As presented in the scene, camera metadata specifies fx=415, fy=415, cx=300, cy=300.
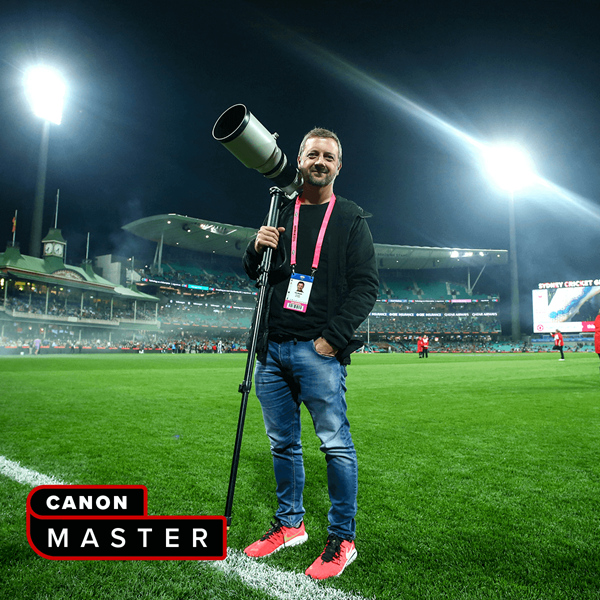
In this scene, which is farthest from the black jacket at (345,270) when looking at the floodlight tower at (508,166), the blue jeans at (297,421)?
the floodlight tower at (508,166)

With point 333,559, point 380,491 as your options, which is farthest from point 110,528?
point 380,491

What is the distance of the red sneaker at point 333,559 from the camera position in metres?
2.00

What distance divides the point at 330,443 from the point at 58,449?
3.32 meters

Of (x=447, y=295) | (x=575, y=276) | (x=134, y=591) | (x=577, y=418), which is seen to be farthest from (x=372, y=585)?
(x=575, y=276)

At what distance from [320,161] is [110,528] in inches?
81.1

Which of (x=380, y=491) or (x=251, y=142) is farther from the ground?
(x=251, y=142)

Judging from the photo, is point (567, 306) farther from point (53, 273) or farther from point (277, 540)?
point (53, 273)

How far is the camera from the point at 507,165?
1601 inches

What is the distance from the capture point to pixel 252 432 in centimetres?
516

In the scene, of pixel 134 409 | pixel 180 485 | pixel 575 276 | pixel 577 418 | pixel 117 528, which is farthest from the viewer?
pixel 575 276

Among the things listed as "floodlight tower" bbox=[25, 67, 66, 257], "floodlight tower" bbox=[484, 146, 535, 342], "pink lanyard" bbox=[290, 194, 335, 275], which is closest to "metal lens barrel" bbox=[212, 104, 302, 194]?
"pink lanyard" bbox=[290, 194, 335, 275]

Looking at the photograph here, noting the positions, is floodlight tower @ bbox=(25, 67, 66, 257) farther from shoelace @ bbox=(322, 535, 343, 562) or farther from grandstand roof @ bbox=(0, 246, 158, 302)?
shoelace @ bbox=(322, 535, 343, 562)

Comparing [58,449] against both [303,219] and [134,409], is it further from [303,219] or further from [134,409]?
[303,219]

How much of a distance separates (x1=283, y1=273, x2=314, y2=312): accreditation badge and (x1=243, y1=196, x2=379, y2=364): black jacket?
69 mm
